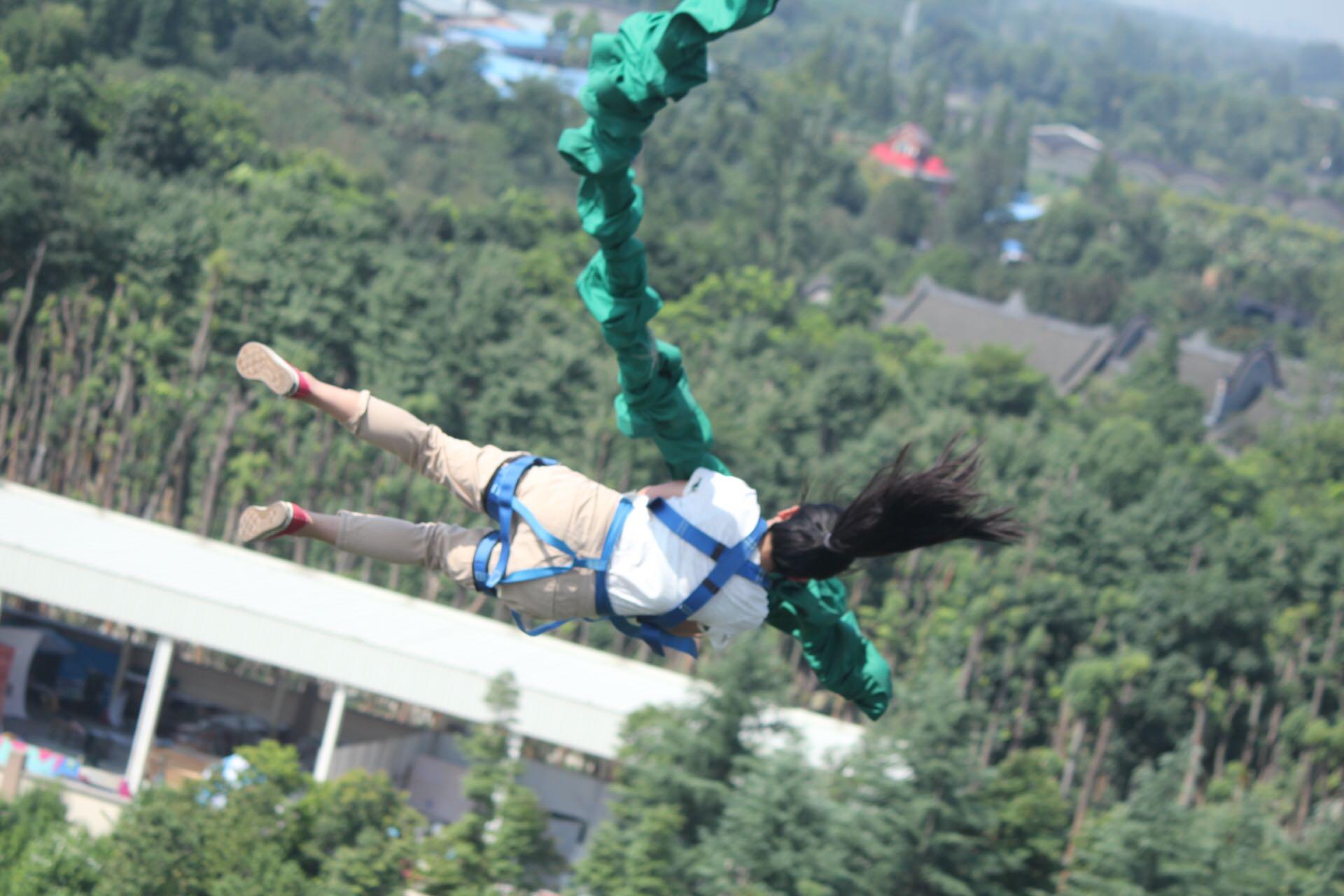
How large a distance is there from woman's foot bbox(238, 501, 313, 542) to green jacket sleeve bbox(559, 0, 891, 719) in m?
1.03

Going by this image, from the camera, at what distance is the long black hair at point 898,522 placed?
4531 millimetres

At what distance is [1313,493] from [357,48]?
47024mm

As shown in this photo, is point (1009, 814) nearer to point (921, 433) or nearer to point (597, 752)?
point (597, 752)

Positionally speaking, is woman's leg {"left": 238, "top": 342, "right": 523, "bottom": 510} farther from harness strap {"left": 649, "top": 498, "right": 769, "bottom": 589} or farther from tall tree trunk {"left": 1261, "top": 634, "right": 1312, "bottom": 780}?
tall tree trunk {"left": 1261, "top": 634, "right": 1312, "bottom": 780}

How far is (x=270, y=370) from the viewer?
467 centimetres

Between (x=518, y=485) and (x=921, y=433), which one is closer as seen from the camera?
(x=518, y=485)

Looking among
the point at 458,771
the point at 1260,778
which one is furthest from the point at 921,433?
the point at 458,771

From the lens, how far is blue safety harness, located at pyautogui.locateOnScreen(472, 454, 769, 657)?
189 inches

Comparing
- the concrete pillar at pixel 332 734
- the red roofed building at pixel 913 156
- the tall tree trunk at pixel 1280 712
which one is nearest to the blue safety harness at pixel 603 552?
the concrete pillar at pixel 332 734

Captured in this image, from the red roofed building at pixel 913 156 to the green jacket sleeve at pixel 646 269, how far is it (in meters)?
91.2

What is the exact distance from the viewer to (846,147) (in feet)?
305

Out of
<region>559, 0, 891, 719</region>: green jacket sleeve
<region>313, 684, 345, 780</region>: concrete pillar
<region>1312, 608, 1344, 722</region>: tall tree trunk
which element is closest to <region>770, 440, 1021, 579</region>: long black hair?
<region>559, 0, 891, 719</region>: green jacket sleeve

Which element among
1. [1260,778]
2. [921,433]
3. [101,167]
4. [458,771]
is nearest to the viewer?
[458,771]

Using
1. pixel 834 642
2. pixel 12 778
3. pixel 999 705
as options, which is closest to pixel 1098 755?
pixel 999 705
